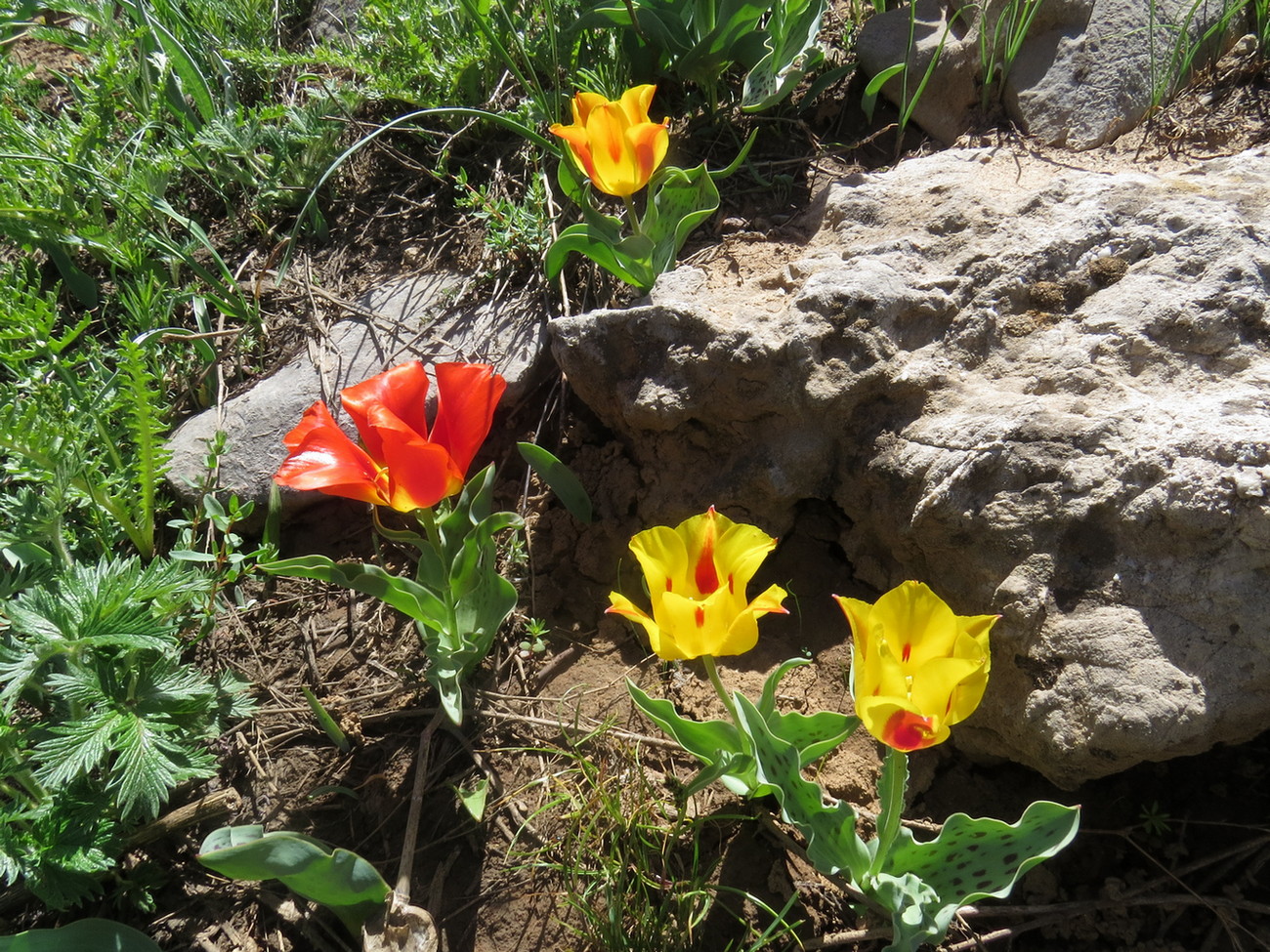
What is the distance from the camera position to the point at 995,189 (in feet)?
6.42

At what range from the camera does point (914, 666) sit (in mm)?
1247

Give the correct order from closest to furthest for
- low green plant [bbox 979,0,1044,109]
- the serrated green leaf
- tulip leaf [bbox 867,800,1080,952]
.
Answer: tulip leaf [bbox 867,800,1080,952] → the serrated green leaf → low green plant [bbox 979,0,1044,109]

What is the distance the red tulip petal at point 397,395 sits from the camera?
61.3 inches

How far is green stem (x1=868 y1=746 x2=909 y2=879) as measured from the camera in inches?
51.7

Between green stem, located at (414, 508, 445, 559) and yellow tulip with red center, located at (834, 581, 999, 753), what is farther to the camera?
green stem, located at (414, 508, 445, 559)

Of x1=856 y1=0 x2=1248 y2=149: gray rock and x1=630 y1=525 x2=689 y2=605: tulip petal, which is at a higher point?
x1=856 y1=0 x2=1248 y2=149: gray rock

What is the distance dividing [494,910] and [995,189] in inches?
71.1

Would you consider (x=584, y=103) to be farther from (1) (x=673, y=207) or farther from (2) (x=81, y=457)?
(2) (x=81, y=457)

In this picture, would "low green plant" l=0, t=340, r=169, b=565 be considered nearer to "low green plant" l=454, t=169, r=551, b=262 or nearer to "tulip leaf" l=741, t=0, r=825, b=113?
"low green plant" l=454, t=169, r=551, b=262

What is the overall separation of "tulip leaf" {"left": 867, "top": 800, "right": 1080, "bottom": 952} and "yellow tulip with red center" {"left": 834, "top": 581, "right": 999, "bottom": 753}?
219 millimetres

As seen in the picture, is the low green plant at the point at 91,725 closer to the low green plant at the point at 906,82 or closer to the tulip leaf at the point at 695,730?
the tulip leaf at the point at 695,730

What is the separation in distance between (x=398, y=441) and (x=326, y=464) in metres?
0.14

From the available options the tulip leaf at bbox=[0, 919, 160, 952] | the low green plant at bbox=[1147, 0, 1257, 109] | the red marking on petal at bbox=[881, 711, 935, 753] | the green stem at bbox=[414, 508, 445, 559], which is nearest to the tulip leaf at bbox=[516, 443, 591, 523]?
the green stem at bbox=[414, 508, 445, 559]

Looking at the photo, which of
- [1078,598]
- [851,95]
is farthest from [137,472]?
[851,95]
